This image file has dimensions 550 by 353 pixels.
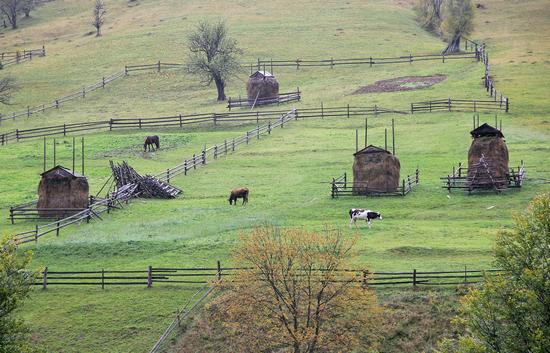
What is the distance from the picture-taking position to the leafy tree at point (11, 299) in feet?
112

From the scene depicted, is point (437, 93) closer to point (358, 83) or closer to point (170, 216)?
point (358, 83)

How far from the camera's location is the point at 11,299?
114 ft

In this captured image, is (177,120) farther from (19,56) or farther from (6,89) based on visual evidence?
(19,56)

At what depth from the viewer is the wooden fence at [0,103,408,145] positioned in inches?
3388

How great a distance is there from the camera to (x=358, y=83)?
99.5 meters

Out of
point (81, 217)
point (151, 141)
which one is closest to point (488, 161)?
point (81, 217)

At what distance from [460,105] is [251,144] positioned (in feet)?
62.8

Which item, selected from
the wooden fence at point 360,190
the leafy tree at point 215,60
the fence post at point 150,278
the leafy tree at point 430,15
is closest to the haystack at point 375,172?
the wooden fence at point 360,190

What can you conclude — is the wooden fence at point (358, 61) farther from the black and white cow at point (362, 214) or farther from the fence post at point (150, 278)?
the fence post at point (150, 278)

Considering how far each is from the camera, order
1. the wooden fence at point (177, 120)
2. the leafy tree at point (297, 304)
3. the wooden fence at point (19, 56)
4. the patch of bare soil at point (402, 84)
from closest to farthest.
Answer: the leafy tree at point (297, 304), the wooden fence at point (177, 120), the patch of bare soil at point (402, 84), the wooden fence at point (19, 56)

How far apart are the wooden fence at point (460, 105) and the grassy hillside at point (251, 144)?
1.68 metres

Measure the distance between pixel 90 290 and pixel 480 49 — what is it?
7264cm

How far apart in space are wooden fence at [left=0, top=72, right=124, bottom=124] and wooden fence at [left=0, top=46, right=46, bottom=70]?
16069 mm

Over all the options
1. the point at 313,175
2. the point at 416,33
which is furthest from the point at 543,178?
the point at 416,33
